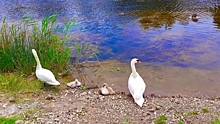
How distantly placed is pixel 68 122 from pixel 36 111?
926mm

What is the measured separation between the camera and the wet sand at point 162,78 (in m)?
7.86

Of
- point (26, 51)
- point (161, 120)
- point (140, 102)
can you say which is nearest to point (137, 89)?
point (140, 102)

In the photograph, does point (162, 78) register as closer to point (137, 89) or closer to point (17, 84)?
point (137, 89)

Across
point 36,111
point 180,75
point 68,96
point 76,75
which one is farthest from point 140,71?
point 36,111

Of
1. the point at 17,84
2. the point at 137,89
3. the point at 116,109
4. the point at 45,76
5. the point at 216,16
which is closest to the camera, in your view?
the point at 116,109

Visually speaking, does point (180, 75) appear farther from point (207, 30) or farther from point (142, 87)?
point (207, 30)

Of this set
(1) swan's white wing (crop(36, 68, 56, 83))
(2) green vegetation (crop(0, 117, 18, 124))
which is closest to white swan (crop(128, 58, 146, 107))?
(1) swan's white wing (crop(36, 68, 56, 83))

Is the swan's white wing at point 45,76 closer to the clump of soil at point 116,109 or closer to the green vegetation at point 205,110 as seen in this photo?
the clump of soil at point 116,109

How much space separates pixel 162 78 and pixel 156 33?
13.7 feet

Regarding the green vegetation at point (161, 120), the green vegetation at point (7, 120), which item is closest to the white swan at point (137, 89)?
the green vegetation at point (161, 120)

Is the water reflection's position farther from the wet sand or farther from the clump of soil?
the clump of soil

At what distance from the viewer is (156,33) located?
12.4 meters

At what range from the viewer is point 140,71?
9.27 m

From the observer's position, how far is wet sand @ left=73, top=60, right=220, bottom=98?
7.86 m
